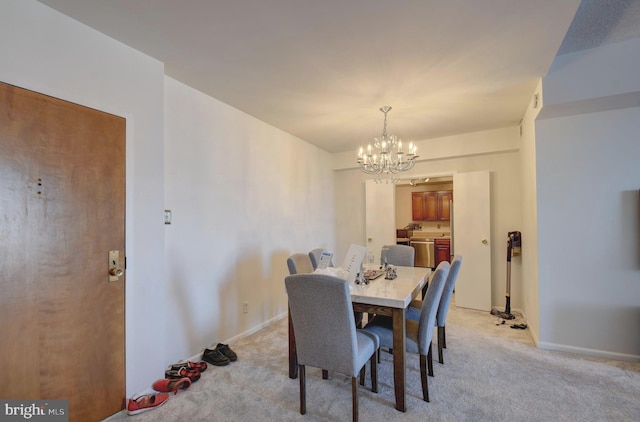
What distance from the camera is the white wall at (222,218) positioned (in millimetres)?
2584

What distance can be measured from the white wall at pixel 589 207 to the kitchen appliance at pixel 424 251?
3.58m

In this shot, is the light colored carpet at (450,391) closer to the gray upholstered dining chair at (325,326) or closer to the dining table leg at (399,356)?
the dining table leg at (399,356)

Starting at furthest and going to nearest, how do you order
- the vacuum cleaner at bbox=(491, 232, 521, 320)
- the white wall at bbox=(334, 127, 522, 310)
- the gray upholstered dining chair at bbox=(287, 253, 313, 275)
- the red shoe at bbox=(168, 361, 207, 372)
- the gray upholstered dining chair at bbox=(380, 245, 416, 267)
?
the white wall at bbox=(334, 127, 522, 310), the vacuum cleaner at bbox=(491, 232, 521, 320), the gray upholstered dining chair at bbox=(380, 245, 416, 267), the gray upholstered dining chair at bbox=(287, 253, 313, 275), the red shoe at bbox=(168, 361, 207, 372)

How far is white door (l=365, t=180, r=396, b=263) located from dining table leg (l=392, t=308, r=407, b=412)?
3124 mm

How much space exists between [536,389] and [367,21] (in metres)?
2.91

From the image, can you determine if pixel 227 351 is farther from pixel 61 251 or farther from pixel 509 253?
pixel 509 253

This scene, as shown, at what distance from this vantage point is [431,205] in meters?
6.97

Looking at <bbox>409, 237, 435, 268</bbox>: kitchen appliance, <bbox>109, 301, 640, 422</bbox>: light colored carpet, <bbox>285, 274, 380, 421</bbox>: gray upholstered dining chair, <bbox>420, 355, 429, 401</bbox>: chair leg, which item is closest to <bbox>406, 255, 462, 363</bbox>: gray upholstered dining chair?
<bbox>109, 301, 640, 422</bbox>: light colored carpet

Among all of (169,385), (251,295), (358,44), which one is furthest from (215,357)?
(358,44)

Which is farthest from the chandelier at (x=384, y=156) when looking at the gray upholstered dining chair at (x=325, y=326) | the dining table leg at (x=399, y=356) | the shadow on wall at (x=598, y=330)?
the shadow on wall at (x=598, y=330)

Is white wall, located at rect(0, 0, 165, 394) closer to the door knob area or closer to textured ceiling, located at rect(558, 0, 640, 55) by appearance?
the door knob area

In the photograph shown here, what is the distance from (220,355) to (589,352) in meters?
3.46

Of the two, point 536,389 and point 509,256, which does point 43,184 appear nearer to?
point 536,389

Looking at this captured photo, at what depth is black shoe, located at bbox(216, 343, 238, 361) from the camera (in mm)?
2690
